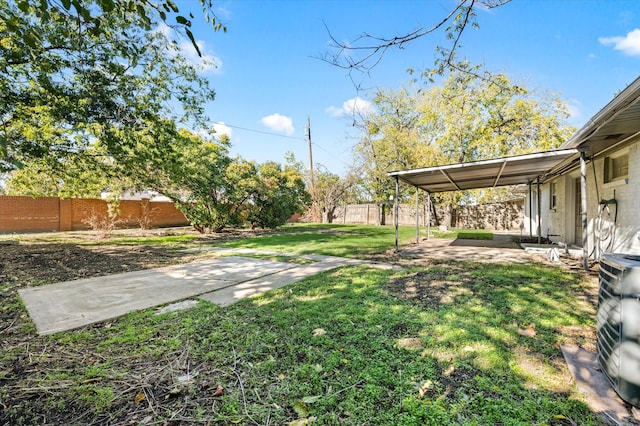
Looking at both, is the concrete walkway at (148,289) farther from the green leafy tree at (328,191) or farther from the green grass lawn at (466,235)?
the green leafy tree at (328,191)

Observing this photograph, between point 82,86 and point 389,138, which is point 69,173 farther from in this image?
point 389,138

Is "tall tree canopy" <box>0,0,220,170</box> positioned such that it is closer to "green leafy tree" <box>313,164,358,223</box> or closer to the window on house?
the window on house

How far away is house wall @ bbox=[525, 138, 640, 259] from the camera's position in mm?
4832

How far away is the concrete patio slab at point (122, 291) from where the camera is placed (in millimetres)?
3318

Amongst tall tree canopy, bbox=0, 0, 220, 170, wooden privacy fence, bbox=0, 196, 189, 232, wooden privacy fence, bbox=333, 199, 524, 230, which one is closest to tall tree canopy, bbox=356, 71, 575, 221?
wooden privacy fence, bbox=333, 199, 524, 230

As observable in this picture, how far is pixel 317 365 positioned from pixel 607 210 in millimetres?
6945

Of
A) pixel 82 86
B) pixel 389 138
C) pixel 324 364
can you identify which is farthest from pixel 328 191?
pixel 324 364

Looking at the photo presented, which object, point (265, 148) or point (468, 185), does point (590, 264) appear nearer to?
point (468, 185)

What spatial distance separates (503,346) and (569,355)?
0.45 meters

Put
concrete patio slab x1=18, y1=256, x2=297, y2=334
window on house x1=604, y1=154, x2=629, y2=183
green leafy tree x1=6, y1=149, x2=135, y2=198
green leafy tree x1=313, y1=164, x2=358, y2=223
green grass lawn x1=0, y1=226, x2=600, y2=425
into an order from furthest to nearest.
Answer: green leafy tree x1=313, y1=164, x2=358, y2=223 → green leafy tree x1=6, y1=149, x2=135, y2=198 → window on house x1=604, y1=154, x2=629, y2=183 → concrete patio slab x1=18, y1=256, x2=297, y2=334 → green grass lawn x1=0, y1=226, x2=600, y2=425

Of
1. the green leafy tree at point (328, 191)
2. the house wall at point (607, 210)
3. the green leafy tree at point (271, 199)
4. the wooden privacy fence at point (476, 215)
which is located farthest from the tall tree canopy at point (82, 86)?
the green leafy tree at point (328, 191)

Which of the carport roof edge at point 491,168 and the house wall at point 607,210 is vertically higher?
the carport roof edge at point 491,168

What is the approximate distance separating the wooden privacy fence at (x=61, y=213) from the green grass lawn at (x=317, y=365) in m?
11.8

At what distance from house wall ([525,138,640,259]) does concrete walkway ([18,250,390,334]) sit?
4806 millimetres
